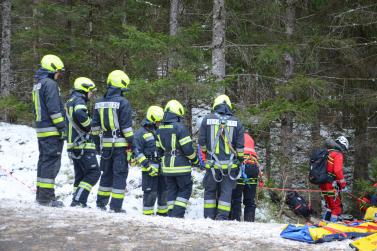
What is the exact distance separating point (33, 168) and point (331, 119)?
10.8 metres

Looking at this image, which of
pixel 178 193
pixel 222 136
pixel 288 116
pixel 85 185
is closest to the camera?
pixel 85 185

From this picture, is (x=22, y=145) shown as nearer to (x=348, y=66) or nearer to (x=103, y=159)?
(x=103, y=159)

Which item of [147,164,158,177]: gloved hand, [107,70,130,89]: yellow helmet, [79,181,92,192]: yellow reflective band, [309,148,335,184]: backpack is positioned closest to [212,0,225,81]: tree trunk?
[309,148,335,184]: backpack

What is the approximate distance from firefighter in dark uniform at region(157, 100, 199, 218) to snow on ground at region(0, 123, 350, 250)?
575 mm

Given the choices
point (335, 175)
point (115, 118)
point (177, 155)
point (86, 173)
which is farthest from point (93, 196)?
point (335, 175)

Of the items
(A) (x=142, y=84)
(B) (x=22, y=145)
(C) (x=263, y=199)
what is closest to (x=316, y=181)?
(C) (x=263, y=199)

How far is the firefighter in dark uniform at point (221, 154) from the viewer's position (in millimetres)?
8477

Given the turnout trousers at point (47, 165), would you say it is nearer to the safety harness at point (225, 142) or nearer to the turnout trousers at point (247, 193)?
the safety harness at point (225, 142)

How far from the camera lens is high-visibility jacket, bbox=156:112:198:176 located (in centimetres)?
878

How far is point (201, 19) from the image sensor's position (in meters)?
16.9

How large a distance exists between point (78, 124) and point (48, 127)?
2.05 feet

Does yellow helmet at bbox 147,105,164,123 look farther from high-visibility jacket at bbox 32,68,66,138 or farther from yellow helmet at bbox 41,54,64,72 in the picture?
yellow helmet at bbox 41,54,64,72

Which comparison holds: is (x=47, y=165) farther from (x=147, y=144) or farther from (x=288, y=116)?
(x=288, y=116)

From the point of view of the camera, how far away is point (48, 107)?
7598mm
